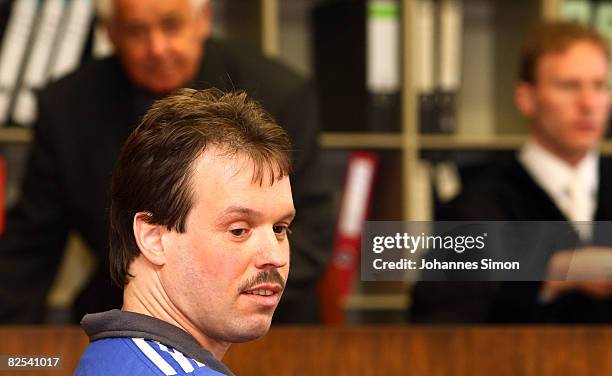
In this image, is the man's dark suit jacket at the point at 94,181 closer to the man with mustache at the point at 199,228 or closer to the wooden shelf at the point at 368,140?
the man with mustache at the point at 199,228

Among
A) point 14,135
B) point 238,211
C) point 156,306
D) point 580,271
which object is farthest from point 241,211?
point 14,135

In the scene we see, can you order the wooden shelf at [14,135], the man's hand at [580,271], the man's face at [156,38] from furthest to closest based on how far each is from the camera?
the wooden shelf at [14,135]
the man's face at [156,38]
the man's hand at [580,271]

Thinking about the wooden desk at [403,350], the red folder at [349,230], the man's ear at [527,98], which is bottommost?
the red folder at [349,230]

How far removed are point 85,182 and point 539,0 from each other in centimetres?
163

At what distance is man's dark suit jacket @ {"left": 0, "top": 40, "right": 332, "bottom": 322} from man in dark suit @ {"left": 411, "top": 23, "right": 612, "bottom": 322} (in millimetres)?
261

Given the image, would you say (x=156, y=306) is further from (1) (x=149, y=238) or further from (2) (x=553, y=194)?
(2) (x=553, y=194)

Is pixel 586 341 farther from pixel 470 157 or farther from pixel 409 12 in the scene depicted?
pixel 409 12

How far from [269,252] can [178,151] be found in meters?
0.12

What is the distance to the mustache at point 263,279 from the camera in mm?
1054

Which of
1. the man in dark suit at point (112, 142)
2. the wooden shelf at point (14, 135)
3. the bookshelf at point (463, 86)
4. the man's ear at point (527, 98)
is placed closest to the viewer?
the man's ear at point (527, 98)

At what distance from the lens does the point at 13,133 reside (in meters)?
2.97

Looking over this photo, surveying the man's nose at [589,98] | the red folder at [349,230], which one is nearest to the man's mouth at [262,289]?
the man's nose at [589,98]

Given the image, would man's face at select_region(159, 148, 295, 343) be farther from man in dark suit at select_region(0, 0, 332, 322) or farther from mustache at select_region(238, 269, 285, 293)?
man in dark suit at select_region(0, 0, 332, 322)

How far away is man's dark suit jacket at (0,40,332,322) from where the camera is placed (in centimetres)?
191
